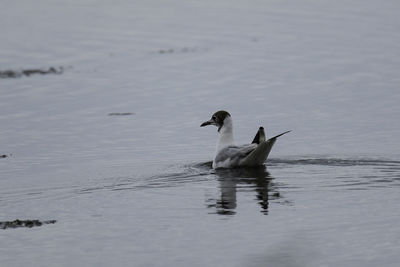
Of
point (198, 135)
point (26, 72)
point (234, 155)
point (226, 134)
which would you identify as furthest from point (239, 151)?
point (26, 72)

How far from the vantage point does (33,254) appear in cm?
1143

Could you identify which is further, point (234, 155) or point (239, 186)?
point (234, 155)

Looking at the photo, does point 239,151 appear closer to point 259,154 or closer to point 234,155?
point 234,155

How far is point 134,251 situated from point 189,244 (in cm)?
65

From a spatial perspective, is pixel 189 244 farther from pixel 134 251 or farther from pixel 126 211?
pixel 126 211

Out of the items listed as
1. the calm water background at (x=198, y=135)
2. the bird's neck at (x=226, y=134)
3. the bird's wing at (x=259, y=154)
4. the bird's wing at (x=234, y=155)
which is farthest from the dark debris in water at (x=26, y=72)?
the bird's wing at (x=259, y=154)

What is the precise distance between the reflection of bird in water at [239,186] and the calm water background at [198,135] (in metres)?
0.03

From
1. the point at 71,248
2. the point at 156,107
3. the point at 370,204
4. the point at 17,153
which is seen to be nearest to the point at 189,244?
the point at 71,248

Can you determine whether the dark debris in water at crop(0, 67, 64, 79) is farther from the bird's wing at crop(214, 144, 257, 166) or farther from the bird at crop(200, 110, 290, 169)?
the bird's wing at crop(214, 144, 257, 166)

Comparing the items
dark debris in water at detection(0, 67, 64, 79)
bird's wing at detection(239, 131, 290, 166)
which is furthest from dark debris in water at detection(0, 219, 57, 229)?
dark debris in water at detection(0, 67, 64, 79)

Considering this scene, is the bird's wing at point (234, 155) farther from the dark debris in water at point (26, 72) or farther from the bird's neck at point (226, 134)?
the dark debris in water at point (26, 72)

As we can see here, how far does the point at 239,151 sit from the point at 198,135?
3.35 meters

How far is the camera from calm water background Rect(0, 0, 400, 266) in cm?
1168

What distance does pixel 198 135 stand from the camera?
20.1m
